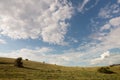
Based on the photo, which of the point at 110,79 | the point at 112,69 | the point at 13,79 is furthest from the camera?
the point at 112,69

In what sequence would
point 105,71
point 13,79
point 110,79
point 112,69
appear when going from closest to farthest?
1. point 13,79
2. point 110,79
3. point 105,71
4. point 112,69

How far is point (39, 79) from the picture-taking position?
47.8m

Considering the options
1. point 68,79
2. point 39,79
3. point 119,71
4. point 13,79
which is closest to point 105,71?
point 119,71

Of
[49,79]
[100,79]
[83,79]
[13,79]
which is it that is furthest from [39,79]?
[100,79]

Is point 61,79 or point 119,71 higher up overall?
point 119,71

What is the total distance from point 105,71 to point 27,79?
3284cm

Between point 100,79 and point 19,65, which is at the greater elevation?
point 19,65

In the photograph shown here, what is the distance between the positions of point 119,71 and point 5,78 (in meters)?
42.2

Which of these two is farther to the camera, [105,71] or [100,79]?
[105,71]

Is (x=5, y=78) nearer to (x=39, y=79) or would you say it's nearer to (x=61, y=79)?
(x=39, y=79)

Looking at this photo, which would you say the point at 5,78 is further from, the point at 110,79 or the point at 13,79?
the point at 110,79

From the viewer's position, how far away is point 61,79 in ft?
162

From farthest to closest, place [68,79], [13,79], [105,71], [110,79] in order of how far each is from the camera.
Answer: [105,71], [110,79], [68,79], [13,79]

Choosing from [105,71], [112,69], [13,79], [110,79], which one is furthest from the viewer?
[112,69]
